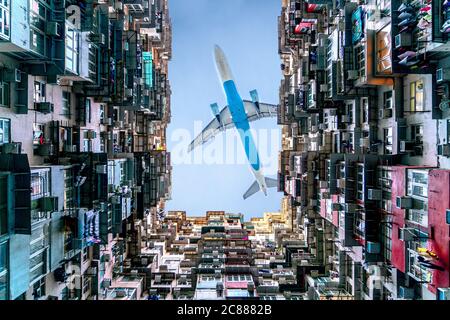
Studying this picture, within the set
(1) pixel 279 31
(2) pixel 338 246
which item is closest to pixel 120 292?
(2) pixel 338 246

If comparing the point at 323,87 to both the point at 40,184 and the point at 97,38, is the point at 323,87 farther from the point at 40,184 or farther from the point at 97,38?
the point at 40,184

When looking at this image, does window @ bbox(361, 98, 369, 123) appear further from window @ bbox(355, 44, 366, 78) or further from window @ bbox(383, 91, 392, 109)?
window @ bbox(355, 44, 366, 78)

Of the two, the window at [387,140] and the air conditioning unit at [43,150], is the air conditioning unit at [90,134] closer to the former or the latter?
the air conditioning unit at [43,150]

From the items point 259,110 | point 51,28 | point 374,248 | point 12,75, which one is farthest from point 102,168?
point 259,110

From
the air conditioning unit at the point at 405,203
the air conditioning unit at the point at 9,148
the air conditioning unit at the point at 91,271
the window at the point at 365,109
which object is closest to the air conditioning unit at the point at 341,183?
the window at the point at 365,109

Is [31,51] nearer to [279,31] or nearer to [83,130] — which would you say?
[83,130]

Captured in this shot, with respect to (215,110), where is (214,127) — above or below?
Answer: below

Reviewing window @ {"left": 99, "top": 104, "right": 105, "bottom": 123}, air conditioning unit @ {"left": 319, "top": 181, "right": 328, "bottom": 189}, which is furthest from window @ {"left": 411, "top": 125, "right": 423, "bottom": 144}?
window @ {"left": 99, "top": 104, "right": 105, "bottom": 123}
